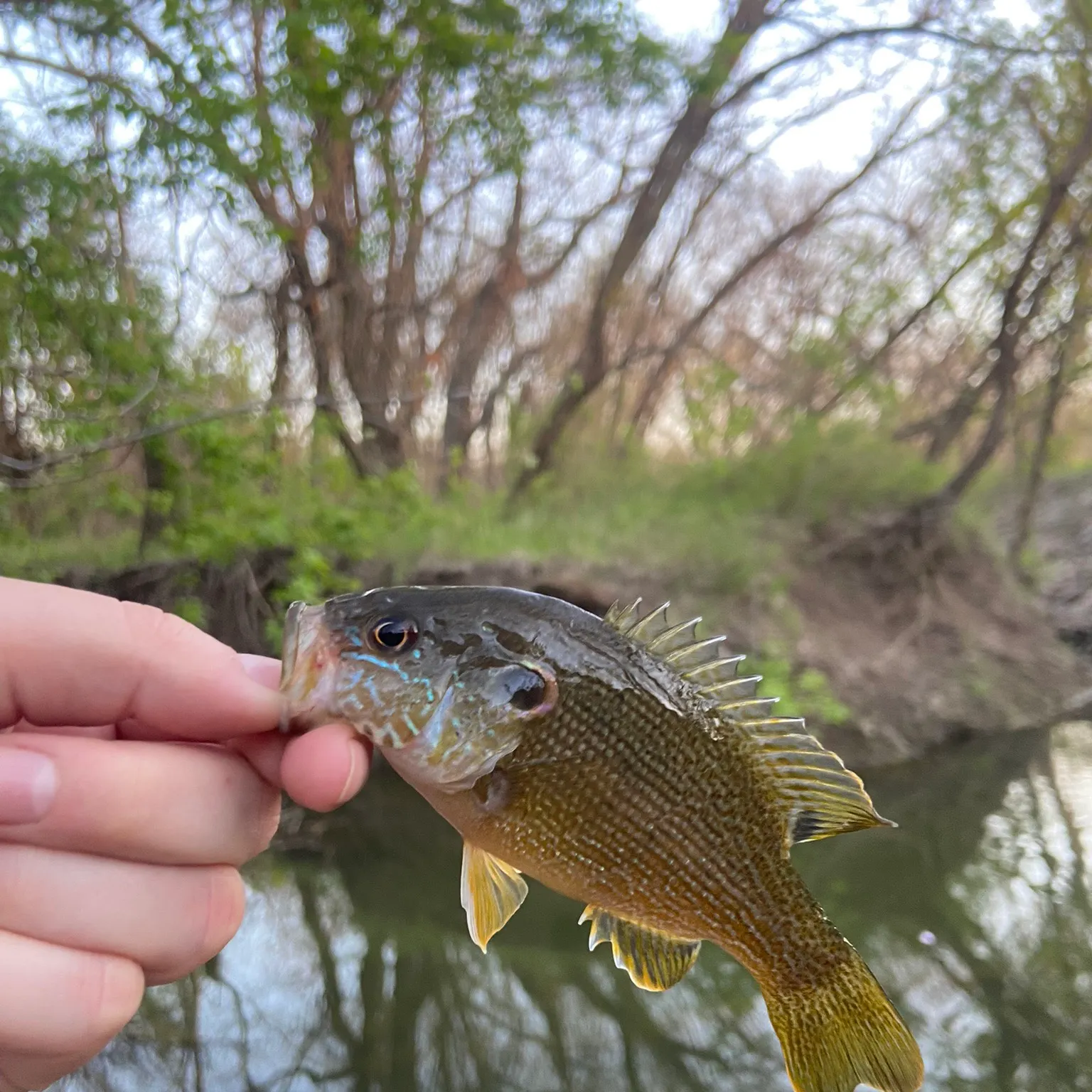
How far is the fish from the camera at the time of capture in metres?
0.79

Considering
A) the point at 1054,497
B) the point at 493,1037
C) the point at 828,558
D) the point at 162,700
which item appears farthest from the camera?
the point at 1054,497

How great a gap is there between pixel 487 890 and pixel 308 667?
40 cm

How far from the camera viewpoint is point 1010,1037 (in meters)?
2.03

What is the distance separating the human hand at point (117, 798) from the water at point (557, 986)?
5.03ft

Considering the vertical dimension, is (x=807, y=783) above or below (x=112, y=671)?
below

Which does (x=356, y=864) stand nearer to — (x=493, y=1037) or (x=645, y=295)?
(x=493, y=1037)

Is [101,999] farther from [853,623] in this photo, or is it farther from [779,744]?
[853,623]

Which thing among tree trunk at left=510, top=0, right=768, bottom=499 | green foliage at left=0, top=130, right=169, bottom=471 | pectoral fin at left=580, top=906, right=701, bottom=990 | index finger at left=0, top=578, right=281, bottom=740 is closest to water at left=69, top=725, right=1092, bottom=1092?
pectoral fin at left=580, top=906, right=701, bottom=990

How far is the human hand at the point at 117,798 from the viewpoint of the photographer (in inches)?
27.4

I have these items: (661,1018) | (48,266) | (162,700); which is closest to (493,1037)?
(661,1018)

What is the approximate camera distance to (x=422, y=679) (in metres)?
0.79

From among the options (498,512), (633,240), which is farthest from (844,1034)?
(633,240)

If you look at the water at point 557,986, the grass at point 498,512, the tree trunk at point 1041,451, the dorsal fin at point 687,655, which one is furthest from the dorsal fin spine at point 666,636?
the tree trunk at point 1041,451

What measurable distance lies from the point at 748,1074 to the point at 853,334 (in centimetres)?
522
